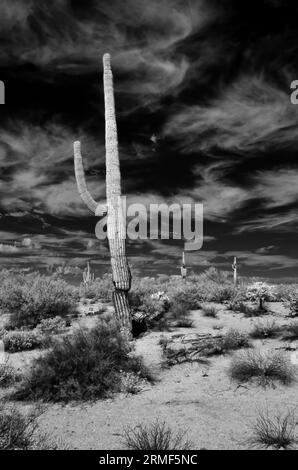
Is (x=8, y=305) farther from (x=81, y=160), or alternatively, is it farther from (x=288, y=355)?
(x=288, y=355)

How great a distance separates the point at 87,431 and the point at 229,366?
11.4 ft

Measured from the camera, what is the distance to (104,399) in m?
5.73

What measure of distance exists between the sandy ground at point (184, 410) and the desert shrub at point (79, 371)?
235 mm

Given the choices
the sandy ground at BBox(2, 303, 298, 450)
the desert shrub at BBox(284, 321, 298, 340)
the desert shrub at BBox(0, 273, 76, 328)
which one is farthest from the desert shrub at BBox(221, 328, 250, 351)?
the desert shrub at BBox(0, 273, 76, 328)

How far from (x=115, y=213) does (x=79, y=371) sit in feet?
15.5

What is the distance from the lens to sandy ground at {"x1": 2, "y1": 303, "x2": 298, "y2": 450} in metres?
4.47

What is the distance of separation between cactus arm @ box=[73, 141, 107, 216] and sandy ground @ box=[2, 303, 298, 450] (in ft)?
15.8

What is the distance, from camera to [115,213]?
977 centimetres

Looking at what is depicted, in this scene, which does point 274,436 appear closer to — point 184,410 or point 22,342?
point 184,410

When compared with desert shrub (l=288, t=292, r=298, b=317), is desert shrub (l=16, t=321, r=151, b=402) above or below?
below

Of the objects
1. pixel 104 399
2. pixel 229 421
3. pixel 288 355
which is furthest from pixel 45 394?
pixel 288 355

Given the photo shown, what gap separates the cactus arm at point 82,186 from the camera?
→ 402 inches

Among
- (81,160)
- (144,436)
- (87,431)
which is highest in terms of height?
(81,160)

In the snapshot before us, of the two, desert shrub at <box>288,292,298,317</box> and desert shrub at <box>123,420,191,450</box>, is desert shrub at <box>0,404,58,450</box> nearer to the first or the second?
desert shrub at <box>123,420,191,450</box>
